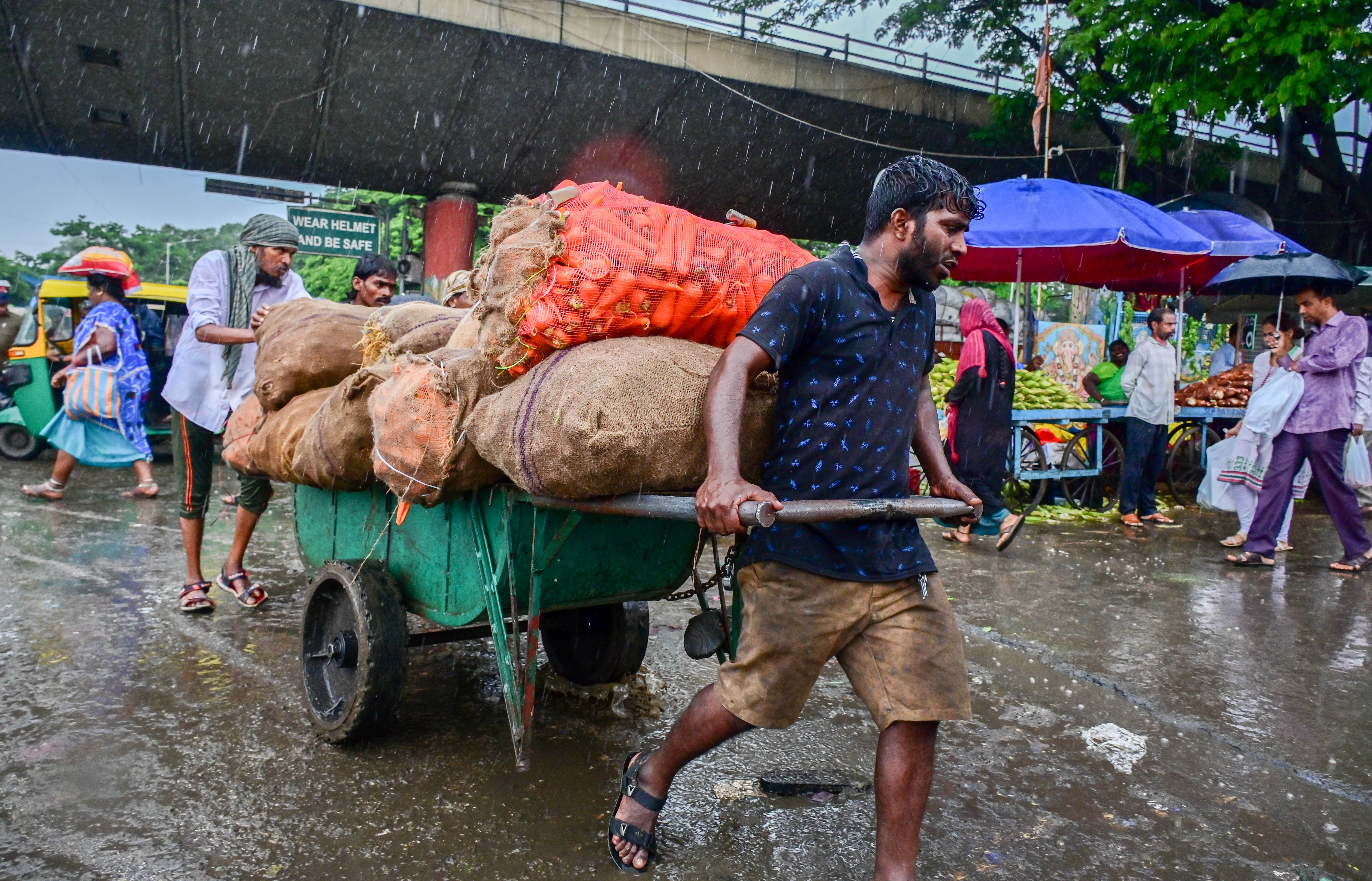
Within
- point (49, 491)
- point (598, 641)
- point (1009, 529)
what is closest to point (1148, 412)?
point (1009, 529)

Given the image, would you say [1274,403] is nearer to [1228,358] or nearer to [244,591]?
[244,591]

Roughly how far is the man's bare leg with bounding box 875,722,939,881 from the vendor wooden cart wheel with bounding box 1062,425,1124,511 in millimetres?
6984

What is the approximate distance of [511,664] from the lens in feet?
9.10

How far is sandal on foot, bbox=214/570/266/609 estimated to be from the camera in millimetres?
4766

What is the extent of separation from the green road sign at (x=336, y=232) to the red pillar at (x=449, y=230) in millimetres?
915

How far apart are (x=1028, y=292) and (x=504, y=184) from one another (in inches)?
358

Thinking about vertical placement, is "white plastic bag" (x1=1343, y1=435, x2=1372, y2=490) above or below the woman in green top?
below

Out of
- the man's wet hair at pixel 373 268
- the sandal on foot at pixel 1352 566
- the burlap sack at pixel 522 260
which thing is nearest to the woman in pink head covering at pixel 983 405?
the sandal on foot at pixel 1352 566

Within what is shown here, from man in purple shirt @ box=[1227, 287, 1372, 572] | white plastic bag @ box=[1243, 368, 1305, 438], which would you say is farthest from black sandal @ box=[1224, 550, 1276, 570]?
white plastic bag @ box=[1243, 368, 1305, 438]

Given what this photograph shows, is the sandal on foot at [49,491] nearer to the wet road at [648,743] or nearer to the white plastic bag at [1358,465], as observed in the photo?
the wet road at [648,743]

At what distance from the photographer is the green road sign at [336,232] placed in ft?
49.0

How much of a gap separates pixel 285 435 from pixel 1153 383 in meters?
7.18

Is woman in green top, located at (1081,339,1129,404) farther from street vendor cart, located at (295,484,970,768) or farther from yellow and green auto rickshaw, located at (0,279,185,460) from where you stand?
yellow and green auto rickshaw, located at (0,279,185,460)

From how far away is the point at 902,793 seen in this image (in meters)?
2.16
